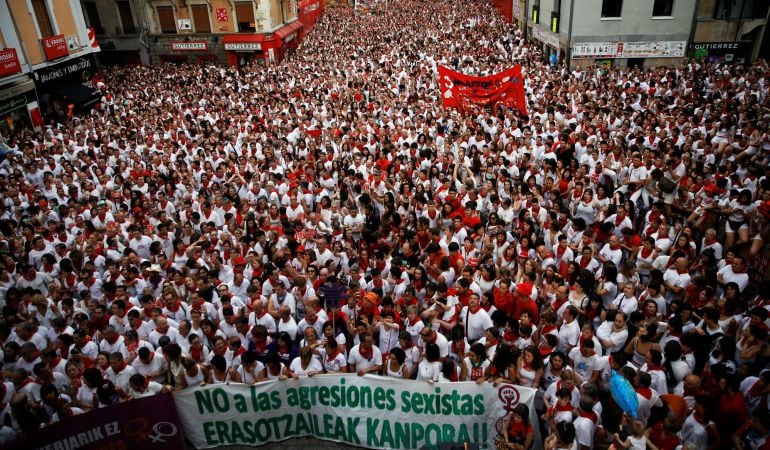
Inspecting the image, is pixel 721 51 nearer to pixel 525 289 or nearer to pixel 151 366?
pixel 525 289

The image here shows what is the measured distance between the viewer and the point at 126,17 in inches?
1266

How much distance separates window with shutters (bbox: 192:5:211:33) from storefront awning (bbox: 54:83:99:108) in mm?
10579

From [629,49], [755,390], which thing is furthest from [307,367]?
[629,49]

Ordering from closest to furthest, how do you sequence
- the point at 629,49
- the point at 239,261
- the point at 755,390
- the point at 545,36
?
the point at 755,390 < the point at 239,261 < the point at 629,49 < the point at 545,36

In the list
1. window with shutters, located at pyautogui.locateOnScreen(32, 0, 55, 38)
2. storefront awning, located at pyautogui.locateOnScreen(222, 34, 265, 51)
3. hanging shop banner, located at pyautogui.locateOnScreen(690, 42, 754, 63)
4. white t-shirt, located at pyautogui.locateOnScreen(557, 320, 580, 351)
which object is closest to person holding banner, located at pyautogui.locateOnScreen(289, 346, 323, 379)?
white t-shirt, located at pyautogui.locateOnScreen(557, 320, 580, 351)

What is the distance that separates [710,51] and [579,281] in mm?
22010

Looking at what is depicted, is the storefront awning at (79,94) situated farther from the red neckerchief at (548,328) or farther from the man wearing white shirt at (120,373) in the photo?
the red neckerchief at (548,328)

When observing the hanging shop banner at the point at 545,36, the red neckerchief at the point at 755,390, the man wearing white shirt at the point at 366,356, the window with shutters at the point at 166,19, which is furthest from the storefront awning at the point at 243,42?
the red neckerchief at the point at 755,390

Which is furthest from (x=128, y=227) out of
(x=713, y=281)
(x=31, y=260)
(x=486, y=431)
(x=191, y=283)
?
(x=713, y=281)

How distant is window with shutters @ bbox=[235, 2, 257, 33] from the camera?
102 feet

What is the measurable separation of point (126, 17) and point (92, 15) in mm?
2256

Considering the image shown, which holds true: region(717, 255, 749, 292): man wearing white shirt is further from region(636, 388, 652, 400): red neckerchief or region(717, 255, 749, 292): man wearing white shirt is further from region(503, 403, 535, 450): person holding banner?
region(503, 403, 535, 450): person holding banner

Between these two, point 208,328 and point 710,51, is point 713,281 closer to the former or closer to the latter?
point 208,328

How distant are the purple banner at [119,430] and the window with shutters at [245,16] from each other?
2962 centimetres
